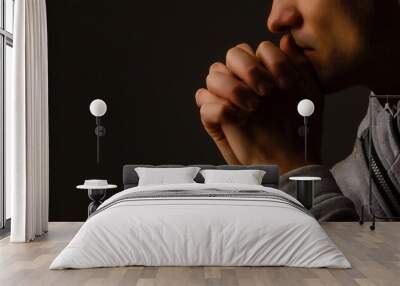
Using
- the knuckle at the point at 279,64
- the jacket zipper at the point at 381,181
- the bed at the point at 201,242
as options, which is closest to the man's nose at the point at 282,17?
the knuckle at the point at 279,64

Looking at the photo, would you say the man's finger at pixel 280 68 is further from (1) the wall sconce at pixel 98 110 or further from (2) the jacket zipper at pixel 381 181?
(1) the wall sconce at pixel 98 110

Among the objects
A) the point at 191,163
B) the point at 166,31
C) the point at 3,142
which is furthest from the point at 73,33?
the point at 191,163

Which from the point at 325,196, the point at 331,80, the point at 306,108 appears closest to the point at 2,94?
the point at 306,108

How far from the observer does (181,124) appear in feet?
26.0

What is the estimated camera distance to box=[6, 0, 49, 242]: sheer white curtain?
623cm

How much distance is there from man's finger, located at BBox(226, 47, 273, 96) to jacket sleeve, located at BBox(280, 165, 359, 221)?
1.17 m

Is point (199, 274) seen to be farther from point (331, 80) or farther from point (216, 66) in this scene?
point (331, 80)

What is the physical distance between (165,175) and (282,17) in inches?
102

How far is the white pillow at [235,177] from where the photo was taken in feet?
23.3

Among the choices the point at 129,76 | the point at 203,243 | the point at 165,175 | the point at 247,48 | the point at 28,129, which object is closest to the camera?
the point at 203,243

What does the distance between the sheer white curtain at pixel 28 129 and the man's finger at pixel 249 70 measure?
2441 millimetres

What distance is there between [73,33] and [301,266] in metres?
4.73

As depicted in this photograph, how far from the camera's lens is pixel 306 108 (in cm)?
741

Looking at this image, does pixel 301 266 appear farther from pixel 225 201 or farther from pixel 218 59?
pixel 218 59
